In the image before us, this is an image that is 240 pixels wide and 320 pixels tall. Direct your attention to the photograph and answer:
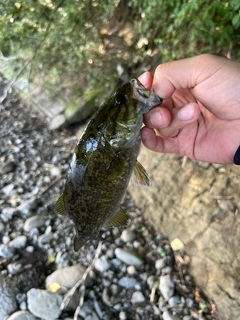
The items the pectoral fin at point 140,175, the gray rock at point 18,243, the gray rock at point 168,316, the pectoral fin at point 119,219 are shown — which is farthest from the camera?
the gray rock at point 18,243

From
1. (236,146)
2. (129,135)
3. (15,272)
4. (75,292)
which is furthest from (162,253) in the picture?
(129,135)

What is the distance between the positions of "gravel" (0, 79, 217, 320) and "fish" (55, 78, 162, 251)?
48.7 inches

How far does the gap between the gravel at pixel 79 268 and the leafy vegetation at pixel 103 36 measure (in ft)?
5.38

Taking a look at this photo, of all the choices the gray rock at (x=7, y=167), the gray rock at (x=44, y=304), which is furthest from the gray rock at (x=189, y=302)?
the gray rock at (x=7, y=167)

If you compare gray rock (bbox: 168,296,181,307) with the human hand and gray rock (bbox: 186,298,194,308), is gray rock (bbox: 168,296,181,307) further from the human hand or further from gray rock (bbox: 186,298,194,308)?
the human hand

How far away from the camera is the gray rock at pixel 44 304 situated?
306 cm

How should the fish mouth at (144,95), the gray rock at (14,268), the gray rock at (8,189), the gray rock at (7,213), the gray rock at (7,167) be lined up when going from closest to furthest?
the fish mouth at (144,95) → the gray rock at (14,268) → the gray rock at (7,213) → the gray rock at (8,189) → the gray rock at (7,167)

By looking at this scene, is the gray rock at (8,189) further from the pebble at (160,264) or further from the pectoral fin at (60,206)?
the pectoral fin at (60,206)

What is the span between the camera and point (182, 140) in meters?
2.36

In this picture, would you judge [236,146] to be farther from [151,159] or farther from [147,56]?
[147,56]

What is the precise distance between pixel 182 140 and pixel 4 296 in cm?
222

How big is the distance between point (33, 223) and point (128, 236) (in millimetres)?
1114

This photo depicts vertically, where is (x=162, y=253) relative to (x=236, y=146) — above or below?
below

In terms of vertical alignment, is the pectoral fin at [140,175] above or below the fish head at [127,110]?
below
